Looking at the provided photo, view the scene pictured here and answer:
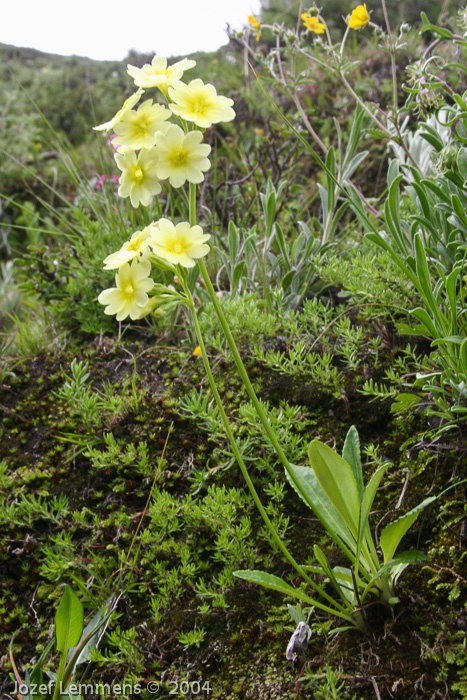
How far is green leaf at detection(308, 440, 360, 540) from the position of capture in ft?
3.73

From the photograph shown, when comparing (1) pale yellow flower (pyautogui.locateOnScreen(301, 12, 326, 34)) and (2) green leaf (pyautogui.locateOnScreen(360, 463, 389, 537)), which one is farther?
(1) pale yellow flower (pyautogui.locateOnScreen(301, 12, 326, 34))

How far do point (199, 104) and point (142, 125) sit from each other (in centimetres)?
13

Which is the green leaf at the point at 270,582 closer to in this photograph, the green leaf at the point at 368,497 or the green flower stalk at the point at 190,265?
the green flower stalk at the point at 190,265

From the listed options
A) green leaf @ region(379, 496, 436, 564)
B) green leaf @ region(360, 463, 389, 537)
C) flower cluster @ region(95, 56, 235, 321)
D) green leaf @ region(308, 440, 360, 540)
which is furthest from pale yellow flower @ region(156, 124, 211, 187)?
green leaf @ region(379, 496, 436, 564)

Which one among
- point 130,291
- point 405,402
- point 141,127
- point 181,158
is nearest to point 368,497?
point 405,402

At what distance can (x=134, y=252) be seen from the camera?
1.05 metres

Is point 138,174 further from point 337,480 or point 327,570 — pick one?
point 327,570

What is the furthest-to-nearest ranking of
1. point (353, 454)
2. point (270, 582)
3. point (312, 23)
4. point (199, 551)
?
point (312, 23) → point (199, 551) → point (353, 454) → point (270, 582)

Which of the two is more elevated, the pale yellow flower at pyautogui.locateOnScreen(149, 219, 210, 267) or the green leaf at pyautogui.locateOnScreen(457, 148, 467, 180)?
the green leaf at pyautogui.locateOnScreen(457, 148, 467, 180)

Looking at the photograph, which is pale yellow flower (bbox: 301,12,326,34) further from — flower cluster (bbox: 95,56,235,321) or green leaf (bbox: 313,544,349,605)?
green leaf (bbox: 313,544,349,605)

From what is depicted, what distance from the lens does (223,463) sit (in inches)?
64.8

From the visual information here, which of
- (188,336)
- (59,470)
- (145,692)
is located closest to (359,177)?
(188,336)

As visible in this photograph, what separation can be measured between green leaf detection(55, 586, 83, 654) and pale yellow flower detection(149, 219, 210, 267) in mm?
796

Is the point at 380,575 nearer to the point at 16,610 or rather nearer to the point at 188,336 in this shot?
the point at 16,610
